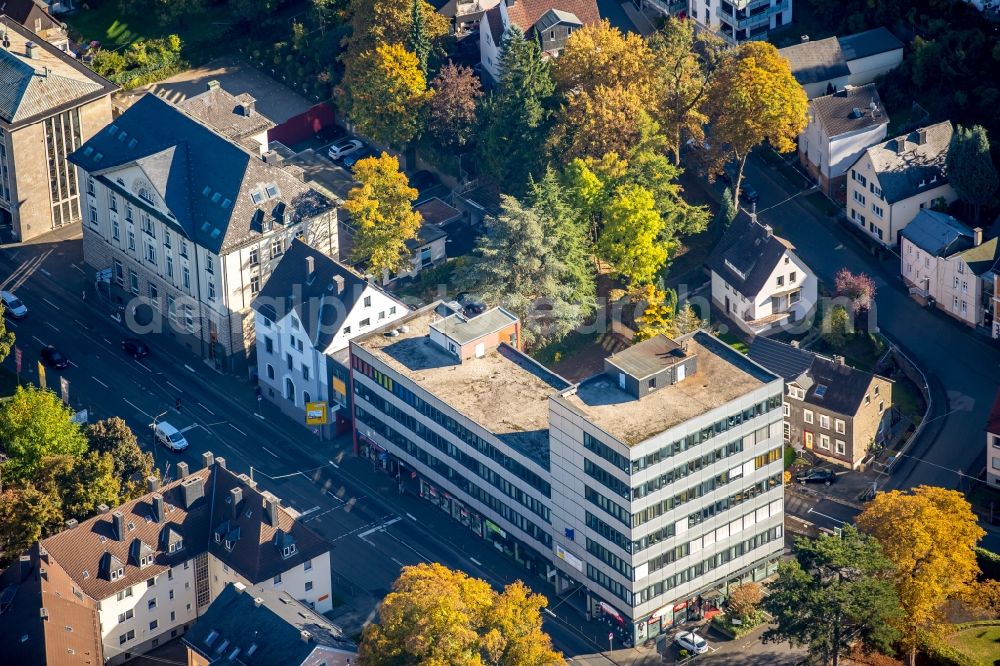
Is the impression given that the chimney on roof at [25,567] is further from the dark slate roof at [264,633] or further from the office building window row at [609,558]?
the office building window row at [609,558]

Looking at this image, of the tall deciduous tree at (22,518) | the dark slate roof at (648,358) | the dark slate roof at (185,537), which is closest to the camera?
the dark slate roof at (185,537)

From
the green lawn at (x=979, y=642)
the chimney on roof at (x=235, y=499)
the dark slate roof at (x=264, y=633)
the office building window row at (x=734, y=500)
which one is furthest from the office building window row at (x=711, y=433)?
the chimney on roof at (x=235, y=499)

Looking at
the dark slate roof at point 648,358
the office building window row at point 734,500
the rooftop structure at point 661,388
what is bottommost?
the office building window row at point 734,500

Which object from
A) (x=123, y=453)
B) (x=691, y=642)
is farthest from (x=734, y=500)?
(x=123, y=453)

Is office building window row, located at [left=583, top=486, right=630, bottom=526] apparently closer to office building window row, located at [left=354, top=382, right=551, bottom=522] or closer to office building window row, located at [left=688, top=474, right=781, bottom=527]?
office building window row, located at [left=354, top=382, right=551, bottom=522]

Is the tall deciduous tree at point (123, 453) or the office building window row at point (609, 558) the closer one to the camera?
the office building window row at point (609, 558)

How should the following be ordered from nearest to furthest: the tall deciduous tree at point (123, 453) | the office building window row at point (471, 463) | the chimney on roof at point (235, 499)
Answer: the chimney on roof at point (235, 499), the office building window row at point (471, 463), the tall deciduous tree at point (123, 453)
